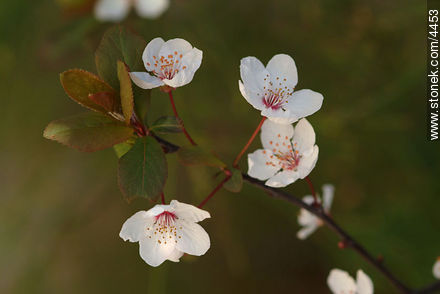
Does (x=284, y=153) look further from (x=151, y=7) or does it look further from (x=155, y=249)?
(x=151, y=7)

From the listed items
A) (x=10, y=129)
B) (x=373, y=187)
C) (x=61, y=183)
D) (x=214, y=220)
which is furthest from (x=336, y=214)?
(x=10, y=129)

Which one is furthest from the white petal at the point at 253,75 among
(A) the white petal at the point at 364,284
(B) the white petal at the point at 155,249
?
(A) the white petal at the point at 364,284

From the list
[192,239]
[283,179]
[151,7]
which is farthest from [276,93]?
[151,7]

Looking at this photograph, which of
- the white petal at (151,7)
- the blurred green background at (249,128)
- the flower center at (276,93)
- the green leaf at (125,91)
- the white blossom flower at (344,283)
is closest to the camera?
the green leaf at (125,91)

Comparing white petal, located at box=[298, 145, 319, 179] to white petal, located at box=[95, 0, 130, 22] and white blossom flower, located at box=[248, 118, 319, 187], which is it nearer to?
white blossom flower, located at box=[248, 118, 319, 187]

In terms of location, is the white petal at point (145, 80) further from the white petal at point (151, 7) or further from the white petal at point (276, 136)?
the white petal at point (151, 7)
